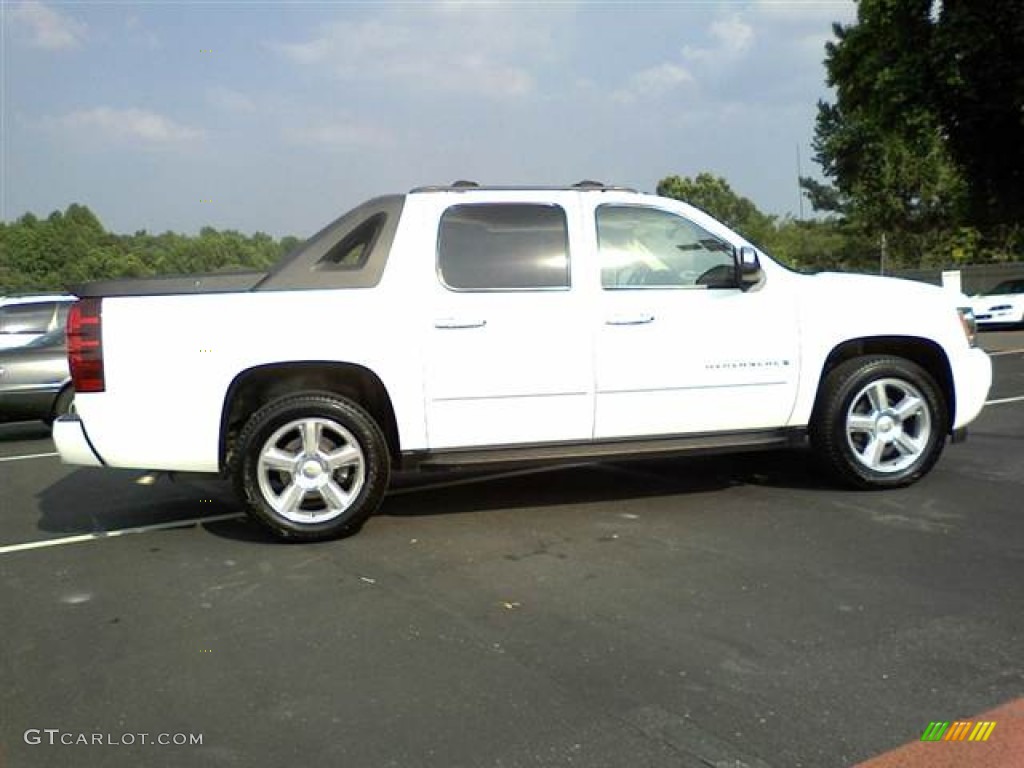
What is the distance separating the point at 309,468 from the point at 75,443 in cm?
129

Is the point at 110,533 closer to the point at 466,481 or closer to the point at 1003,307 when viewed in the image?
the point at 466,481

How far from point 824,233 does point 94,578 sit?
65.0m

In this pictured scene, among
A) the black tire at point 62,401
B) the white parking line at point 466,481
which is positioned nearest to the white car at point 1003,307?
the white parking line at point 466,481

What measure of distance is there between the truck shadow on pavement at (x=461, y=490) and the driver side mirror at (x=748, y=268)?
1.47 meters

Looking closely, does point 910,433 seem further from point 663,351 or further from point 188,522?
point 188,522

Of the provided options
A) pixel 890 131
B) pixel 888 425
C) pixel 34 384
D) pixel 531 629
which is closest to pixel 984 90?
pixel 890 131

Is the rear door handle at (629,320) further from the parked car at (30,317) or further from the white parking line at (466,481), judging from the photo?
the parked car at (30,317)

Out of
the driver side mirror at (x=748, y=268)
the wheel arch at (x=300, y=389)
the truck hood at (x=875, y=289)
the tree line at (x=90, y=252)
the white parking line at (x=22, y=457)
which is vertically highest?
the tree line at (x=90, y=252)

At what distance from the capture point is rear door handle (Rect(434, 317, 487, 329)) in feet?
16.9

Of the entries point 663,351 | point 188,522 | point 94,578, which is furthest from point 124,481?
point 663,351

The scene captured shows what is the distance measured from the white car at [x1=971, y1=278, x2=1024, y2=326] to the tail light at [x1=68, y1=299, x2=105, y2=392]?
24006mm

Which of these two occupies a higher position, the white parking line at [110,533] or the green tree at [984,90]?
the green tree at [984,90]

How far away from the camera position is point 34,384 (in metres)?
10.1

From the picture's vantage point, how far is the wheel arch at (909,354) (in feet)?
19.0
